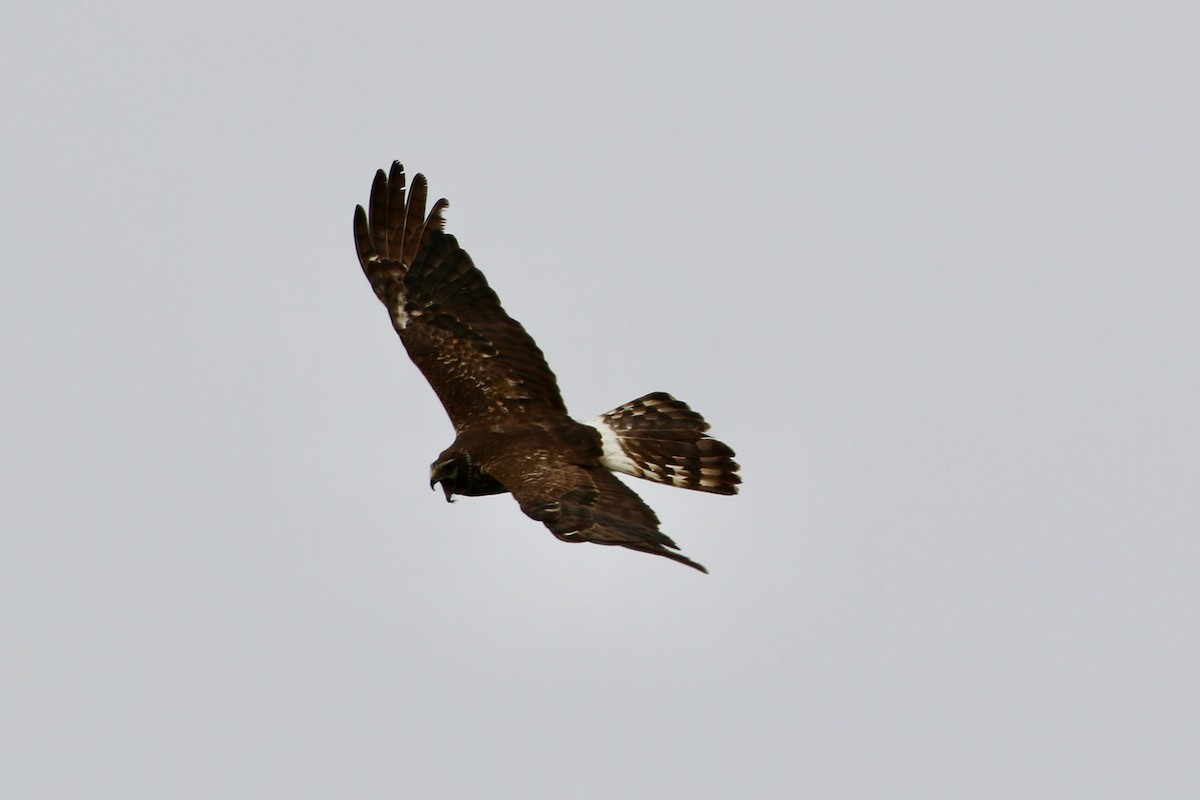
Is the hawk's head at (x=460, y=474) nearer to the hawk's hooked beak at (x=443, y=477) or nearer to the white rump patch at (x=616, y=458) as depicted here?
the hawk's hooked beak at (x=443, y=477)

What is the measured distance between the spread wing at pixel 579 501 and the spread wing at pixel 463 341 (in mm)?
984

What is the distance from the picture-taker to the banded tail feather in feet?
56.0

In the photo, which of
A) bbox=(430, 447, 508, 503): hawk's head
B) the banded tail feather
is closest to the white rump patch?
the banded tail feather

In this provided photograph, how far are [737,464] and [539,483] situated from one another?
7.64ft

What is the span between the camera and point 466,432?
55.5ft

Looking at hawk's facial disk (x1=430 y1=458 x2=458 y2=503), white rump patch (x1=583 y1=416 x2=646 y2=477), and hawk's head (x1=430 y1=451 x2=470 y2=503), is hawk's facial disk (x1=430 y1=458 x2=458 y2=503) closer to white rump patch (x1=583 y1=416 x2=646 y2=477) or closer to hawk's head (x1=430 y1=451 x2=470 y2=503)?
hawk's head (x1=430 y1=451 x2=470 y2=503)

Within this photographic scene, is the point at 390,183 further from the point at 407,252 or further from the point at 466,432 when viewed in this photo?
the point at 466,432

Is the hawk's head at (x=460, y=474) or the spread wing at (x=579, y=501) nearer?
the spread wing at (x=579, y=501)

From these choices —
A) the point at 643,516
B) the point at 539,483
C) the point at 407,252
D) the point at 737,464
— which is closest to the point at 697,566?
the point at 643,516

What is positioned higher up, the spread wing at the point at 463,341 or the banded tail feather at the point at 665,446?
the spread wing at the point at 463,341

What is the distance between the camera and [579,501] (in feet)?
49.3

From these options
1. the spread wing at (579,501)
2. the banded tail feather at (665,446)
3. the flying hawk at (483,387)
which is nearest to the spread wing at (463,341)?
the flying hawk at (483,387)

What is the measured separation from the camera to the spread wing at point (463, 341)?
56.4 ft

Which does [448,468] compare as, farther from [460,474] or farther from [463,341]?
[463,341]
